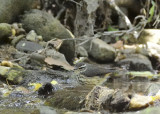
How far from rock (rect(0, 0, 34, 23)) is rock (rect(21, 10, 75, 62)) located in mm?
147

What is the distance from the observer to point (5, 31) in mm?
3795

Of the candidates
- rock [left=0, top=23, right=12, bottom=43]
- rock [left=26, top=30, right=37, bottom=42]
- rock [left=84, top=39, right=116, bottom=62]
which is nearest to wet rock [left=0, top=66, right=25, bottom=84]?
rock [left=0, top=23, right=12, bottom=43]

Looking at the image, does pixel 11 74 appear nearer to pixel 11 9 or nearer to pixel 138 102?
pixel 138 102

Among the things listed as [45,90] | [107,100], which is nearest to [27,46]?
[45,90]

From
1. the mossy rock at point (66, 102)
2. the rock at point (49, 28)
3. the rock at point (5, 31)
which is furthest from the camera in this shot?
the rock at point (49, 28)

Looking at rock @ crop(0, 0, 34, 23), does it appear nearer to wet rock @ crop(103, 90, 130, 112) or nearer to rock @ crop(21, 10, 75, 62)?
rock @ crop(21, 10, 75, 62)

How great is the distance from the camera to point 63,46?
4.11m

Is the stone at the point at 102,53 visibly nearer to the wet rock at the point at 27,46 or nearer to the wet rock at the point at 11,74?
the wet rock at the point at 27,46

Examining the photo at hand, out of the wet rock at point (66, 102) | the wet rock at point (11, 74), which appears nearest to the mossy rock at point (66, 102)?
the wet rock at point (66, 102)

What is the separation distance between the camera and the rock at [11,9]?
4012mm

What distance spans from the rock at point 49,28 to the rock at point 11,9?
0.15 m

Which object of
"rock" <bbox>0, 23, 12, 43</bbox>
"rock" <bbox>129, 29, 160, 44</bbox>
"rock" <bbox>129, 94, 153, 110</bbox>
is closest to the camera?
"rock" <bbox>129, 94, 153, 110</bbox>

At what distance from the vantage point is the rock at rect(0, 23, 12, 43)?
374cm

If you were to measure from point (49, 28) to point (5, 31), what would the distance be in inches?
28.5
